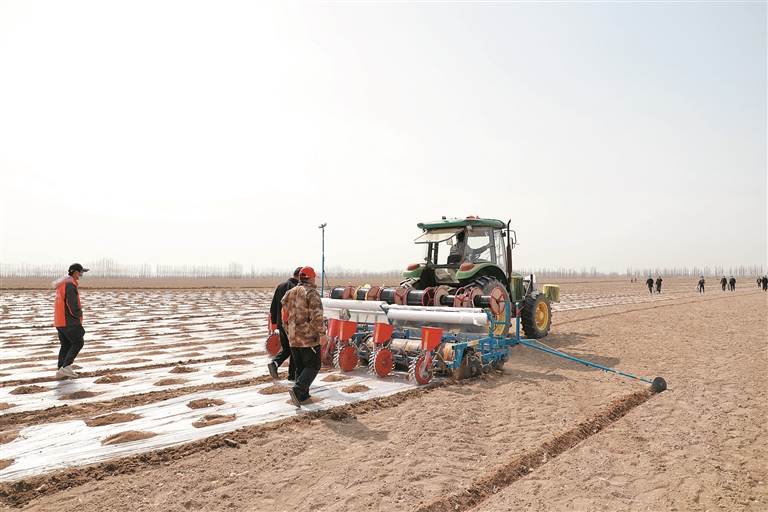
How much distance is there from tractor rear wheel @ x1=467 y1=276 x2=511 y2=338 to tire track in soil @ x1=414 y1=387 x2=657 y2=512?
97.9 inches

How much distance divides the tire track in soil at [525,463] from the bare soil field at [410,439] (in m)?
0.02

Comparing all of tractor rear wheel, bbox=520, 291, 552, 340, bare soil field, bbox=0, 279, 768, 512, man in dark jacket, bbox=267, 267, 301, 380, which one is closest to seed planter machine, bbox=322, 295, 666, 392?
bare soil field, bbox=0, 279, 768, 512

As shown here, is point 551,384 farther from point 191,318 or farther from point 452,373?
point 191,318

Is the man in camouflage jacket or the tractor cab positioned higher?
the tractor cab

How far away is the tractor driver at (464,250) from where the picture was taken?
404 inches

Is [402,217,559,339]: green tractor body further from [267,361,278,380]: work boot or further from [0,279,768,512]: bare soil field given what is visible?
[267,361,278,380]: work boot

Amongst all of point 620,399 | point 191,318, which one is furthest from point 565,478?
point 191,318

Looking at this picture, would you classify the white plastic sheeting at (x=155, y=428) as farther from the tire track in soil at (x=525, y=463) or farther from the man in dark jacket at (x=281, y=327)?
the tire track in soil at (x=525, y=463)

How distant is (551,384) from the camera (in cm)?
733

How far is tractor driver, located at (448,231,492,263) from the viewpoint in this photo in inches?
404

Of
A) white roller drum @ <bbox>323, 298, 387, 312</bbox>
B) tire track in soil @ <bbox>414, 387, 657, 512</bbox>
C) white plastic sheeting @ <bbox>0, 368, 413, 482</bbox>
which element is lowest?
tire track in soil @ <bbox>414, 387, 657, 512</bbox>

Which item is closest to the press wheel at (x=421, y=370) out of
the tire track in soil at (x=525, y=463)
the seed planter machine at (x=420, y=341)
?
the seed planter machine at (x=420, y=341)

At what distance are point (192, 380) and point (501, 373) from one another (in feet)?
16.3

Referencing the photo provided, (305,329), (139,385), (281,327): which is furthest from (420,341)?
(139,385)
